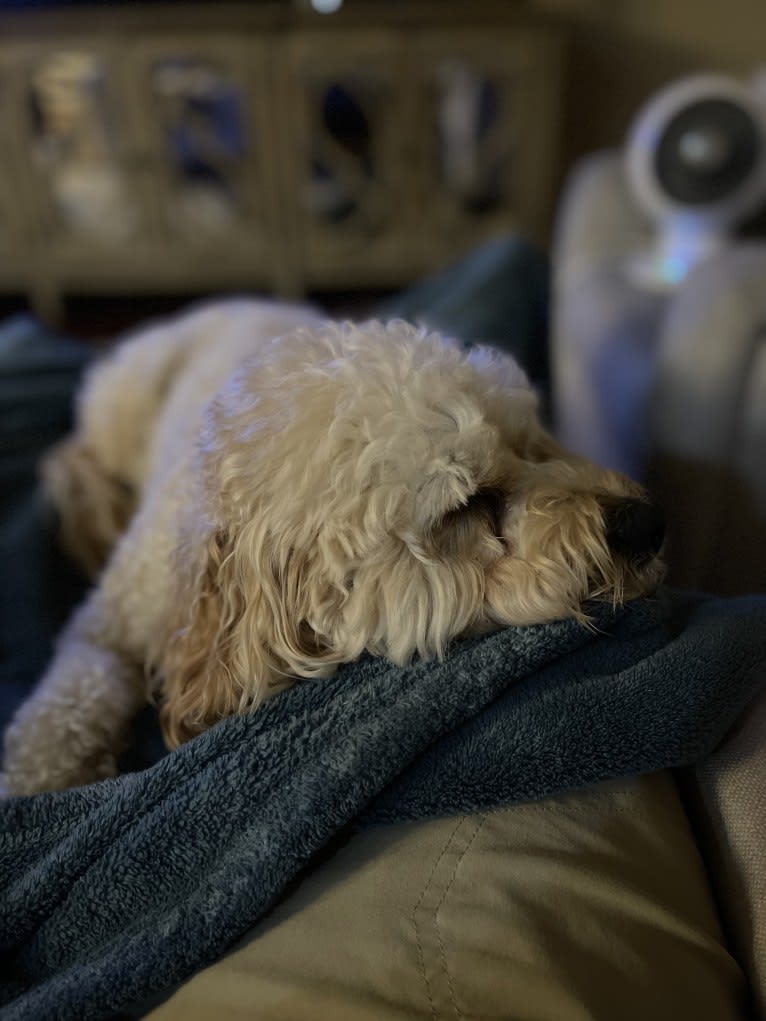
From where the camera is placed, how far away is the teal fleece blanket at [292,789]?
65cm

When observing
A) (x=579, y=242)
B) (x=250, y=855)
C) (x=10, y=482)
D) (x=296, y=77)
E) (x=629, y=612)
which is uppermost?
(x=296, y=77)

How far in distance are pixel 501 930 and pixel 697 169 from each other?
1.63 meters

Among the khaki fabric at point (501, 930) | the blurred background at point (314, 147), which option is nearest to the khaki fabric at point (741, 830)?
the khaki fabric at point (501, 930)

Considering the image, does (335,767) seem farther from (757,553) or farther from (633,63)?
(633,63)

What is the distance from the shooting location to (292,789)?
0.68 m

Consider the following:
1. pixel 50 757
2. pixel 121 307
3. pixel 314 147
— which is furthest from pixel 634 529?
pixel 121 307

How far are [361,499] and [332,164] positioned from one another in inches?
100

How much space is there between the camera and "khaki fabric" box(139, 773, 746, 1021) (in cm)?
56

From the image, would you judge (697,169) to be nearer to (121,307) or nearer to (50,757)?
(50,757)

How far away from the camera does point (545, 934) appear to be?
1.92 feet

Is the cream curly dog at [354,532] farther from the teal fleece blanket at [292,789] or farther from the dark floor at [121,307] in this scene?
the dark floor at [121,307]

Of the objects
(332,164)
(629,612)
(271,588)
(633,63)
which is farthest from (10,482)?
(633,63)

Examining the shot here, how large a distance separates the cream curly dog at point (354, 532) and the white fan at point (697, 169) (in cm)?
99

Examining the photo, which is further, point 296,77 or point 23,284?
point 23,284
